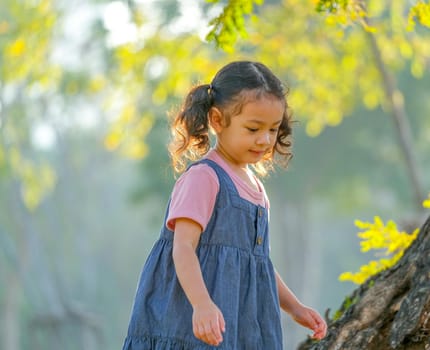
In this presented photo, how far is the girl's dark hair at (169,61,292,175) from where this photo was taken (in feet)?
10.4

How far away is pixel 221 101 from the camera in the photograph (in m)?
3.23

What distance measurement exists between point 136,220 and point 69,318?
25801mm

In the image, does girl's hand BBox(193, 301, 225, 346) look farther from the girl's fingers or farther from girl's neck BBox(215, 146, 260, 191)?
girl's neck BBox(215, 146, 260, 191)

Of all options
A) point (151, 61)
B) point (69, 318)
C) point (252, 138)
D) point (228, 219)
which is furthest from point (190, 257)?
point (69, 318)

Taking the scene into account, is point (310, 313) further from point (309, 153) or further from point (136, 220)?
point (136, 220)

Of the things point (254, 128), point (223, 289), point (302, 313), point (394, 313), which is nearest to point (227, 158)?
point (254, 128)

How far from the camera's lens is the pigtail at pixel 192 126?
3.27 m

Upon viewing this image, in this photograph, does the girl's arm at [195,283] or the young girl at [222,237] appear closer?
the girl's arm at [195,283]

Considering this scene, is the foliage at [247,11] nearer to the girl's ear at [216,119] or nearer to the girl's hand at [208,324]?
the girl's ear at [216,119]

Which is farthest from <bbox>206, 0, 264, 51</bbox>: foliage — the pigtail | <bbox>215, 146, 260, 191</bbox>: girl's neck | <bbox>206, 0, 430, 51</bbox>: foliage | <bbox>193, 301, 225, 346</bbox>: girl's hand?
<bbox>193, 301, 225, 346</bbox>: girl's hand

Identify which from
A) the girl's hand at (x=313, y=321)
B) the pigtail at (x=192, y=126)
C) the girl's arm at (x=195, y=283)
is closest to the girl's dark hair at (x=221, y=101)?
the pigtail at (x=192, y=126)

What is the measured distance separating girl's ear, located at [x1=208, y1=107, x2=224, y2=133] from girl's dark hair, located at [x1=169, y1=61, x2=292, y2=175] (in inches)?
0.5

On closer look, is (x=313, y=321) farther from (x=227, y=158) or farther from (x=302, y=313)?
(x=227, y=158)

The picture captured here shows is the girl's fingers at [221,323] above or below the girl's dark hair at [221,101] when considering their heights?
below
